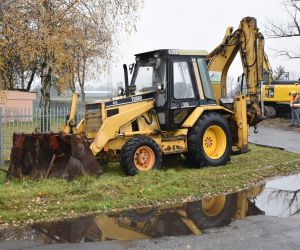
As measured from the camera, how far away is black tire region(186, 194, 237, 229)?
7.70m

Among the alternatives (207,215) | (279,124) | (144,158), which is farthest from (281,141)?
(207,215)

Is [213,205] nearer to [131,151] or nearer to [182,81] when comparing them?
[131,151]

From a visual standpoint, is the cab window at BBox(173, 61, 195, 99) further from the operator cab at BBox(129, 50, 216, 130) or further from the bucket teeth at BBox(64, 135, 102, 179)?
the bucket teeth at BBox(64, 135, 102, 179)

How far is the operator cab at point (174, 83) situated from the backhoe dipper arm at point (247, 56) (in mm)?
1199

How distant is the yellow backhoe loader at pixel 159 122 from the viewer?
1091 cm

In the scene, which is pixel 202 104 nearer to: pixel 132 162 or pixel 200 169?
pixel 200 169

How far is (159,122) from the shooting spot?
39.6ft

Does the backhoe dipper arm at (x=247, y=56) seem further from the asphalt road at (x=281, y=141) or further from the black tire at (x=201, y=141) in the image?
the asphalt road at (x=281, y=141)

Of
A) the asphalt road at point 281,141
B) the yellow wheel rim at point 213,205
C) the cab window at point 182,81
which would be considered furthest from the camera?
the asphalt road at point 281,141

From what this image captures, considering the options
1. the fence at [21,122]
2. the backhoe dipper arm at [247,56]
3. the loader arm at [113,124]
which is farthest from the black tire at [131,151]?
the backhoe dipper arm at [247,56]

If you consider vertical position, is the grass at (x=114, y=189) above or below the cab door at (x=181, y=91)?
below

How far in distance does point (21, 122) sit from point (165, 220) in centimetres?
773

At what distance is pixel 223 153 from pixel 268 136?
9.90 meters

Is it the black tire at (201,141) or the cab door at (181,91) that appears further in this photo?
the black tire at (201,141)
